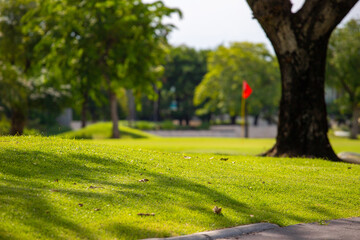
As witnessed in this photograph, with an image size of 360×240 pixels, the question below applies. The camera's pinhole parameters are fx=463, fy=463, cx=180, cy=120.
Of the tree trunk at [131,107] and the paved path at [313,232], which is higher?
the tree trunk at [131,107]

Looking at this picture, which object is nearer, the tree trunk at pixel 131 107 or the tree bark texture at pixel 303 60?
the tree bark texture at pixel 303 60

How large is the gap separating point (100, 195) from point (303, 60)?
1016 centimetres

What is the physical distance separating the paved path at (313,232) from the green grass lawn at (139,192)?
0.31 meters

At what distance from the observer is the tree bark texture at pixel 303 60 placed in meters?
15.3

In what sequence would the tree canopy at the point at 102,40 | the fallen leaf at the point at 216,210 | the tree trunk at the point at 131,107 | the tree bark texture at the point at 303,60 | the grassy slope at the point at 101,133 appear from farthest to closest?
the tree trunk at the point at 131,107 → the grassy slope at the point at 101,133 → the tree canopy at the point at 102,40 → the tree bark texture at the point at 303,60 → the fallen leaf at the point at 216,210

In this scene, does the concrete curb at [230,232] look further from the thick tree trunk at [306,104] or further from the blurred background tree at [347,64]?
the blurred background tree at [347,64]

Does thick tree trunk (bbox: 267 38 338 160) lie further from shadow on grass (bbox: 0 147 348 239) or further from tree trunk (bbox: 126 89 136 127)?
tree trunk (bbox: 126 89 136 127)

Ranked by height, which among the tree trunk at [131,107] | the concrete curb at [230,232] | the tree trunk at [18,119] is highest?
the tree trunk at [131,107]

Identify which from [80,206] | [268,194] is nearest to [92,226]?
[80,206]

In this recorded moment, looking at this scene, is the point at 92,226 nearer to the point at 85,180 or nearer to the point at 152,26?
the point at 85,180

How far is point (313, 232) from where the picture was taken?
7121mm

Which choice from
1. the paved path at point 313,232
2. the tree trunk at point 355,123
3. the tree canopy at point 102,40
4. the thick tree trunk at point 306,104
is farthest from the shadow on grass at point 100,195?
the tree trunk at point 355,123

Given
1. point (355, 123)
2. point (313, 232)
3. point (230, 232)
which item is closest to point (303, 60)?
point (313, 232)

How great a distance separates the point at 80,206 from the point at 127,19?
87.0 ft
